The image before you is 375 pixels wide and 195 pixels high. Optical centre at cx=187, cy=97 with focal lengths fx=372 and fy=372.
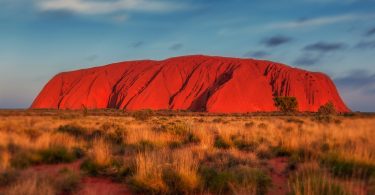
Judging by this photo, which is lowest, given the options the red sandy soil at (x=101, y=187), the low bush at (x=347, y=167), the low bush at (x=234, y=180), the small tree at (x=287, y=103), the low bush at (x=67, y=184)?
the red sandy soil at (x=101, y=187)

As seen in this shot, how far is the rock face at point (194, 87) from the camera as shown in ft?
237

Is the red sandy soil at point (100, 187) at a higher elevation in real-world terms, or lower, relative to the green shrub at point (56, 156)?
lower

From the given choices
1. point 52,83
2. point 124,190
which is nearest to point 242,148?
point 124,190

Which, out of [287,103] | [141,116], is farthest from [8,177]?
[287,103]

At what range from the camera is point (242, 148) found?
10.4 metres

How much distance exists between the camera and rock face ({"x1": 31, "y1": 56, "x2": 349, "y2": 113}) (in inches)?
2849

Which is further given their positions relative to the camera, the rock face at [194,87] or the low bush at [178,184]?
the rock face at [194,87]

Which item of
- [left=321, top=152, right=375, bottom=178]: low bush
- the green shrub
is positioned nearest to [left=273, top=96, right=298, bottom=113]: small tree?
the green shrub

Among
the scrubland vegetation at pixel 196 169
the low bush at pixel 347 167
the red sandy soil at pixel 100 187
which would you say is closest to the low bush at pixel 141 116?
the scrubland vegetation at pixel 196 169

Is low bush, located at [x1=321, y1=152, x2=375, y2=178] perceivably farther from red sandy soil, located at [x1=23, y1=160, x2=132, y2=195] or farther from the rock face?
the rock face

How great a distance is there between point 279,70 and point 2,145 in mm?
74956

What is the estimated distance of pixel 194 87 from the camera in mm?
76312

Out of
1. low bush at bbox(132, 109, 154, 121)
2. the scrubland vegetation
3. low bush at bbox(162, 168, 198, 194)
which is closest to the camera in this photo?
the scrubland vegetation

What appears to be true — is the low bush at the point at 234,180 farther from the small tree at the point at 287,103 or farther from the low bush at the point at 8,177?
the small tree at the point at 287,103
